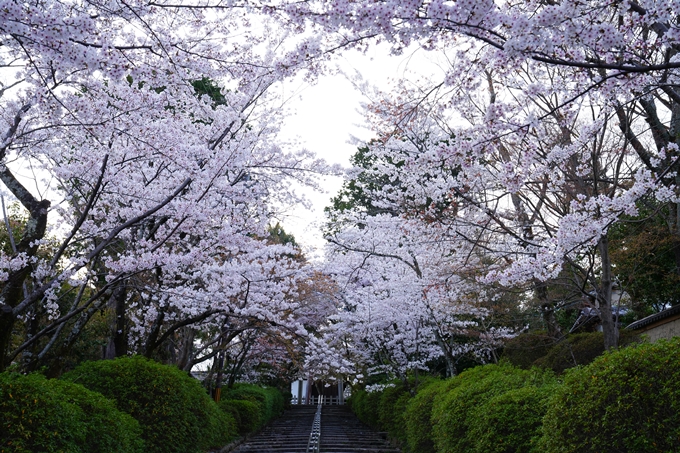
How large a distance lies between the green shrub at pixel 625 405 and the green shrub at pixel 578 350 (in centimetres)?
672

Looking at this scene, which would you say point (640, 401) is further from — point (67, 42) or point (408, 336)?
point (408, 336)

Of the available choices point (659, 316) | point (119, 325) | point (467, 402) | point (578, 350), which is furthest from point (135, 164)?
point (659, 316)

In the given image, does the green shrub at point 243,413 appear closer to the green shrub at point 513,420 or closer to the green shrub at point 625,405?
the green shrub at point 513,420

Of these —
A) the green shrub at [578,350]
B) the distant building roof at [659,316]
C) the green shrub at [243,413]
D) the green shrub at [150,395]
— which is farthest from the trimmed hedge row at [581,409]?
the green shrub at [243,413]

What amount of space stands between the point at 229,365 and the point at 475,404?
18651 mm

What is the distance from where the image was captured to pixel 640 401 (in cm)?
398

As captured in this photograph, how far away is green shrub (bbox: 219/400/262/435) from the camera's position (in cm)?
1596

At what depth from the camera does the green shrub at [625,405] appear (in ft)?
12.5

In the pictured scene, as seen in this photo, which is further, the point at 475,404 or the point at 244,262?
the point at 244,262

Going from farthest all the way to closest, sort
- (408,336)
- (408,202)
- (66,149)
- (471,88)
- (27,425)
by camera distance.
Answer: (408,336), (408,202), (66,149), (471,88), (27,425)

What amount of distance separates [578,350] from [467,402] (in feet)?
15.6

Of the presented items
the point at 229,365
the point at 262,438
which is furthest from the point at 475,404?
the point at 229,365

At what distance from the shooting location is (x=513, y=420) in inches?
245

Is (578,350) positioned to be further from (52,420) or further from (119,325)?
(52,420)
